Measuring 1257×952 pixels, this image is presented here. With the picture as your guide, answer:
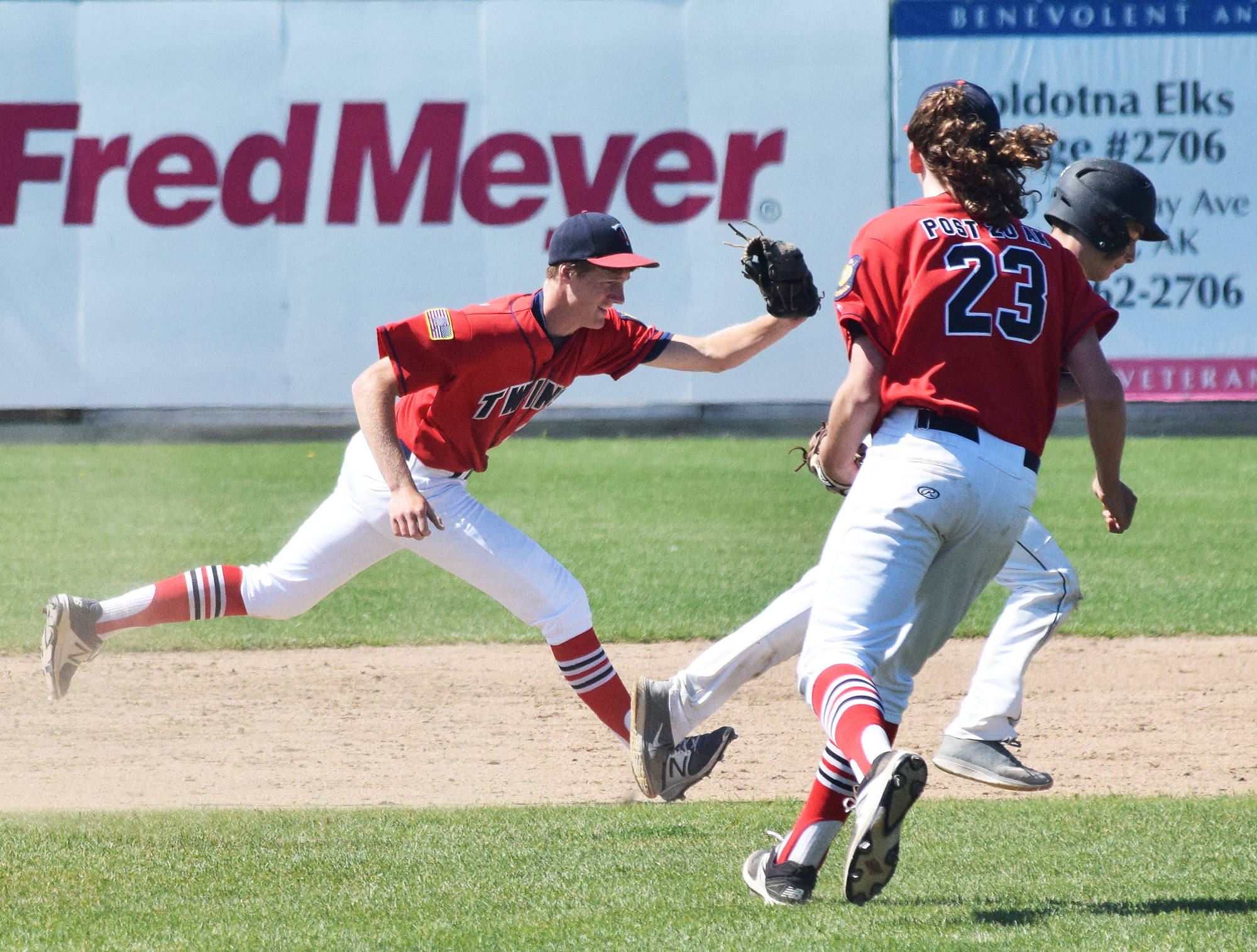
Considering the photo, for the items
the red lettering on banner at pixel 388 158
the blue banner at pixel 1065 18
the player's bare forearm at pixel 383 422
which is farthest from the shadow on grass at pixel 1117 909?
the blue banner at pixel 1065 18

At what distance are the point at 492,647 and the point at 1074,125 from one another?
38.3ft

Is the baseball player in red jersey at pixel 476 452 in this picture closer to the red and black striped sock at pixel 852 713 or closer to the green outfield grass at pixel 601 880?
the green outfield grass at pixel 601 880

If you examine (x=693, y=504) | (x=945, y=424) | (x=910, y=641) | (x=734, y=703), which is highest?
(x=945, y=424)

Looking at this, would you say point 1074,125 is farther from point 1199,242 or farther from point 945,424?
point 945,424

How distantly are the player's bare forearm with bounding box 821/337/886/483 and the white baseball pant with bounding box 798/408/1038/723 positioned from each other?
0.25 ft

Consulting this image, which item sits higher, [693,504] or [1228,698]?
[1228,698]

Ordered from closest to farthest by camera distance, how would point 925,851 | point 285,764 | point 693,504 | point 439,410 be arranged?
1. point 925,851
2. point 439,410
3. point 285,764
4. point 693,504

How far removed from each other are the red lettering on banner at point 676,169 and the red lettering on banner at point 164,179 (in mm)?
4702

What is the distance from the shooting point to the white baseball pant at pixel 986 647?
4.16 metres

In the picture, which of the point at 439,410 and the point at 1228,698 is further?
the point at 1228,698

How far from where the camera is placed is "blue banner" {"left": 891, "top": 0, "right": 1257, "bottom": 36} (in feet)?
53.8

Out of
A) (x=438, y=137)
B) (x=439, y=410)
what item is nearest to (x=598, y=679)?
(x=439, y=410)

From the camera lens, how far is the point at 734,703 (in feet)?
20.9

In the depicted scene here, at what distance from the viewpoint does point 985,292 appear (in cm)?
327
